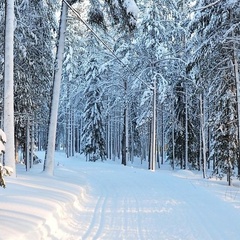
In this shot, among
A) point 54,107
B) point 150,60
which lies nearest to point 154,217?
point 54,107

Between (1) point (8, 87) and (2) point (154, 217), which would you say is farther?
(1) point (8, 87)

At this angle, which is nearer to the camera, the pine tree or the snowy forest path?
the snowy forest path

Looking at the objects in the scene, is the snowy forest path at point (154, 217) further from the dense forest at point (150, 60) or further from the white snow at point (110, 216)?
the dense forest at point (150, 60)

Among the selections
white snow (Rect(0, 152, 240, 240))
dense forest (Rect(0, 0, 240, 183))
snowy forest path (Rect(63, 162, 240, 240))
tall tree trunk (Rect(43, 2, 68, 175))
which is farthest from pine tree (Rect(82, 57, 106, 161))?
white snow (Rect(0, 152, 240, 240))

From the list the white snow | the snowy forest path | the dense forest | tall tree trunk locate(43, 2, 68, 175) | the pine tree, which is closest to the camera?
the white snow

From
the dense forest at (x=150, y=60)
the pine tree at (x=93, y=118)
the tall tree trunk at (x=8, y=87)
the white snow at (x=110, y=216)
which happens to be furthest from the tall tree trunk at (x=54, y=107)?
the pine tree at (x=93, y=118)

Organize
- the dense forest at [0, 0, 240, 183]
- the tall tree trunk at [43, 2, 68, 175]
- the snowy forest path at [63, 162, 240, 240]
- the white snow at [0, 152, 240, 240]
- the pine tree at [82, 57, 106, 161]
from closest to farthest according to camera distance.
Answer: the white snow at [0, 152, 240, 240], the snowy forest path at [63, 162, 240, 240], the tall tree trunk at [43, 2, 68, 175], the dense forest at [0, 0, 240, 183], the pine tree at [82, 57, 106, 161]

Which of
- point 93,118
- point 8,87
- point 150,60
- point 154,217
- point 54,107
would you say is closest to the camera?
point 154,217

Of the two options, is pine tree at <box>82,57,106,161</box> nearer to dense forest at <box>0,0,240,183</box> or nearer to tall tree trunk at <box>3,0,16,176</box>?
dense forest at <box>0,0,240,183</box>

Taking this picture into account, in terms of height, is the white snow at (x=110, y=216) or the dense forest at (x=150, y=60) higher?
the dense forest at (x=150, y=60)

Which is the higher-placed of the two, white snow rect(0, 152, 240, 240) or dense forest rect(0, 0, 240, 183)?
dense forest rect(0, 0, 240, 183)

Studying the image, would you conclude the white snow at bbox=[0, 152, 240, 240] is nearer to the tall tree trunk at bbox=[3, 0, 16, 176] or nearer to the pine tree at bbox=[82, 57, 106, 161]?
the tall tree trunk at bbox=[3, 0, 16, 176]

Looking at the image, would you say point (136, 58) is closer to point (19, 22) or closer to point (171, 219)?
point (19, 22)

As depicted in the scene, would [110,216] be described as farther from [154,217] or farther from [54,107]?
[54,107]
